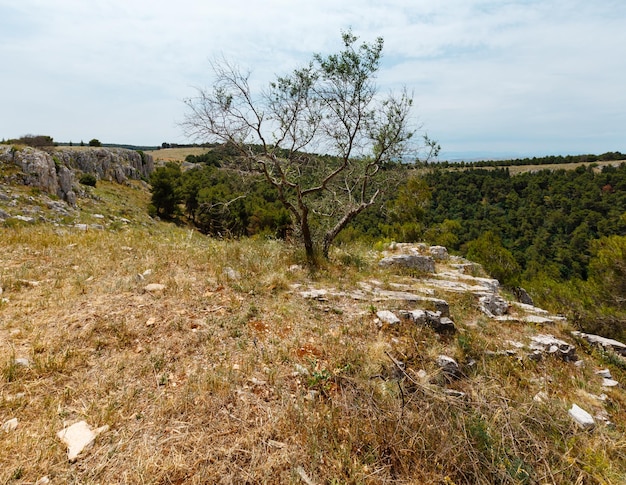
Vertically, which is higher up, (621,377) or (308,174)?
(308,174)

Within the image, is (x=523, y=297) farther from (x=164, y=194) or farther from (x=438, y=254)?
(x=164, y=194)

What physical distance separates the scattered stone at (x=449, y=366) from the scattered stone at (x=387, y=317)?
939 mm

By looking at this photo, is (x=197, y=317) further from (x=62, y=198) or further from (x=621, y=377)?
(x=62, y=198)

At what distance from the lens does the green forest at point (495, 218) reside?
1176 centimetres

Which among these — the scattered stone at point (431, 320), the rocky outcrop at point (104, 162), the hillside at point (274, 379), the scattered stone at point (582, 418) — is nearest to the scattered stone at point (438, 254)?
the hillside at point (274, 379)

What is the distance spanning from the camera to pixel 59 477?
8.14 feet

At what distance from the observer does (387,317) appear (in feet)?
18.7

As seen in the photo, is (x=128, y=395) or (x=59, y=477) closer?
(x=59, y=477)

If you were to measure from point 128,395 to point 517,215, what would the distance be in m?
Answer: 67.7

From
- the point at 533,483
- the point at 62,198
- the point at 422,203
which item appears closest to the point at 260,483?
the point at 533,483

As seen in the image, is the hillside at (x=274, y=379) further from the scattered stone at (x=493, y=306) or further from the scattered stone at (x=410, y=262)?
the scattered stone at (x=410, y=262)

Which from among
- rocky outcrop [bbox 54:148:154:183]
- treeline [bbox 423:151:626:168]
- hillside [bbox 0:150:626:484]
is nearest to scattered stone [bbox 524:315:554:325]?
hillside [bbox 0:150:626:484]

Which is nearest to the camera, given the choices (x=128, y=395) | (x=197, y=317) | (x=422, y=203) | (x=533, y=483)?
(x=533, y=483)

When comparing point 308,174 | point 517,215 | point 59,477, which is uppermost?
point 308,174
